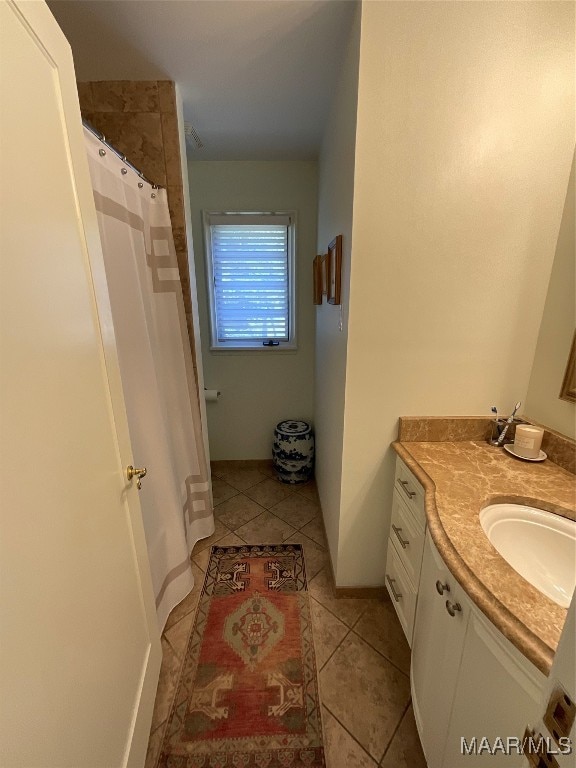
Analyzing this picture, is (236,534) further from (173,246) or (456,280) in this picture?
(456,280)

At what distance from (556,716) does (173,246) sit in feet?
6.27

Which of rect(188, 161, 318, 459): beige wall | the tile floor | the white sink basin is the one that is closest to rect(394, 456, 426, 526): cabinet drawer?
the white sink basin

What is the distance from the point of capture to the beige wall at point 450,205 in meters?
1.04

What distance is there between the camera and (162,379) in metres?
1.55

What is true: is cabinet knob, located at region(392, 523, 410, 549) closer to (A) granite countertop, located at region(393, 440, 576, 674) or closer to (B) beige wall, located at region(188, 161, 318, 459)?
(A) granite countertop, located at region(393, 440, 576, 674)

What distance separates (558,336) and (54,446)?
1.72 m

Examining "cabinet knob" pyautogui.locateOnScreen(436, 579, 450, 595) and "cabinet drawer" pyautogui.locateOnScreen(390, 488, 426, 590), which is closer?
"cabinet knob" pyautogui.locateOnScreen(436, 579, 450, 595)

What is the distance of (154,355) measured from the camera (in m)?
1.46

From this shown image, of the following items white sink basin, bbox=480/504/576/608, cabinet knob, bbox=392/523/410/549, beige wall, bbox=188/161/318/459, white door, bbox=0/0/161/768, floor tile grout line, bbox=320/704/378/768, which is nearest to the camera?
white door, bbox=0/0/161/768

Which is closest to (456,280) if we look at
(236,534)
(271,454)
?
(236,534)

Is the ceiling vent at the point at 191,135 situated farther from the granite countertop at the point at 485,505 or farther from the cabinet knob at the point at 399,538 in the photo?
the cabinet knob at the point at 399,538

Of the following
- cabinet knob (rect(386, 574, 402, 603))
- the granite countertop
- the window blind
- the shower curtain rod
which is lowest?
cabinet knob (rect(386, 574, 402, 603))

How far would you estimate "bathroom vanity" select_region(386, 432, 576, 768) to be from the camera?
59 centimetres

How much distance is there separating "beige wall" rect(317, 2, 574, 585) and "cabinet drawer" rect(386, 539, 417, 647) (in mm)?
384
